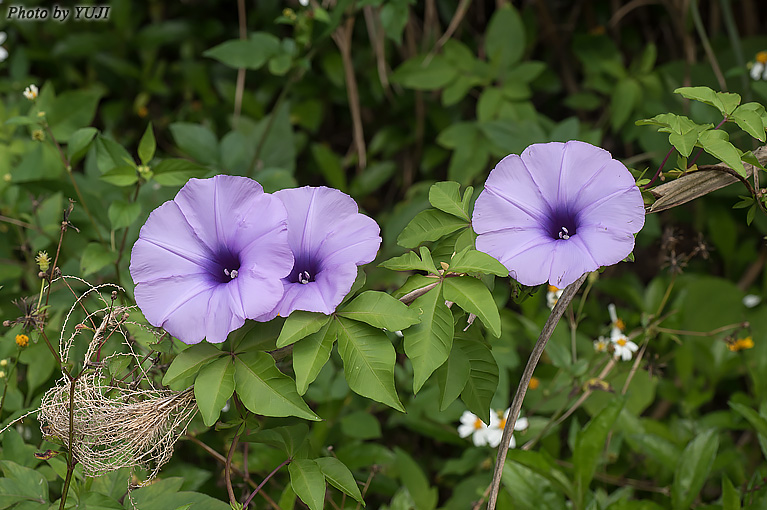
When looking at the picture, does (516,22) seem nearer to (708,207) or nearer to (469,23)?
(469,23)

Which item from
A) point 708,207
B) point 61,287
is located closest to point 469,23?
point 708,207

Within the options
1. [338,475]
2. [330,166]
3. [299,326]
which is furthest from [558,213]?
[330,166]

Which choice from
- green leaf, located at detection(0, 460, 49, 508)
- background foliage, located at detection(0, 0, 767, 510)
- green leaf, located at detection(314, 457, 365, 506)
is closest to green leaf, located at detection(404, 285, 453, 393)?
background foliage, located at detection(0, 0, 767, 510)

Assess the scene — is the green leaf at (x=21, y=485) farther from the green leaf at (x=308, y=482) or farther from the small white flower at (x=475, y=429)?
the small white flower at (x=475, y=429)

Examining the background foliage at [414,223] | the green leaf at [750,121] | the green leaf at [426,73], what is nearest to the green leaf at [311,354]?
the background foliage at [414,223]

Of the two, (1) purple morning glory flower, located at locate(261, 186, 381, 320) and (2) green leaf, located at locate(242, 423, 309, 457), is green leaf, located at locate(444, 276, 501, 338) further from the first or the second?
(2) green leaf, located at locate(242, 423, 309, 457)

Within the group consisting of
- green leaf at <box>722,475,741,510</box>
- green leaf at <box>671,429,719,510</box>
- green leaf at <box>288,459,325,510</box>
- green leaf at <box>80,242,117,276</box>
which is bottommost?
green leaf at <box>671,429,719,510</box>
